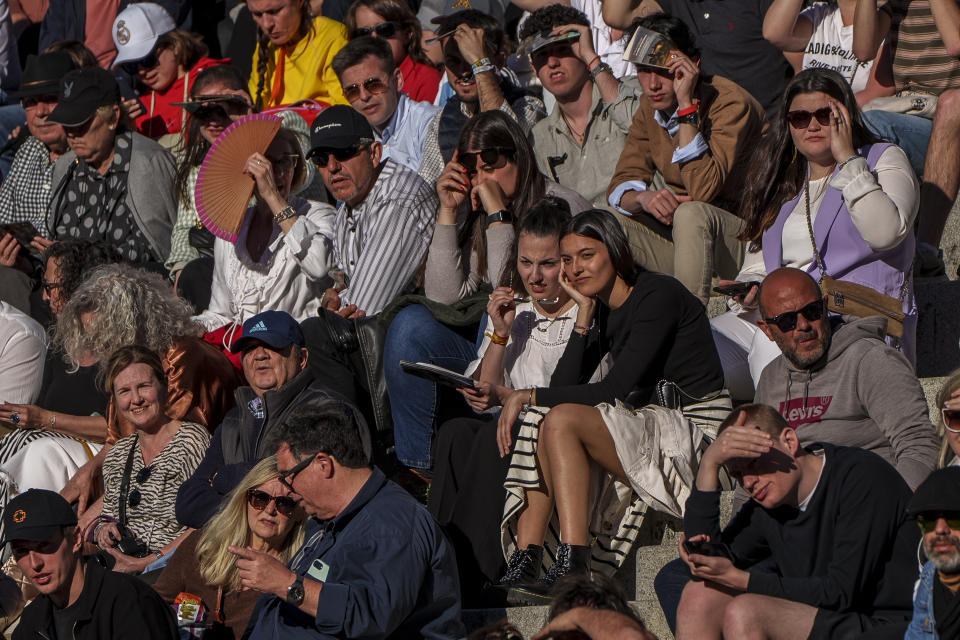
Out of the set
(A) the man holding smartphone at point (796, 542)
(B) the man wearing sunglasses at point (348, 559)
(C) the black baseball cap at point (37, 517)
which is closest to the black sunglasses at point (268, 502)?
(B) the man wearing sunglasses at point (348, 559)

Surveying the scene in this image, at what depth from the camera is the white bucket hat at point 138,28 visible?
430 inches

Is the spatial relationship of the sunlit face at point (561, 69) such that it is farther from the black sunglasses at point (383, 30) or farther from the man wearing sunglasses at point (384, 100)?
the black sunglasses at point (383, 30)

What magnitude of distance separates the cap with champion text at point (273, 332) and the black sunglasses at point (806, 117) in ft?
7.57

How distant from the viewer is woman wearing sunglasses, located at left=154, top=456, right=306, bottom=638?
232 inches

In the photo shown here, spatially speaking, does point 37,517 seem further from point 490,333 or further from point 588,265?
point 588,265

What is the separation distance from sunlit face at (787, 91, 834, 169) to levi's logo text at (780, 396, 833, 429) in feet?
4.38

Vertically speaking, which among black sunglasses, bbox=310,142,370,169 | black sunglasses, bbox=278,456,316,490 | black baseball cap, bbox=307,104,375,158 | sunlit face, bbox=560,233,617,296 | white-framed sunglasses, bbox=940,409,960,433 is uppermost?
black baseball cap, bbox=307,104,375,158

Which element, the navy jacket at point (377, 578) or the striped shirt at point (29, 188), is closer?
the navy jacket at point (377, 578)

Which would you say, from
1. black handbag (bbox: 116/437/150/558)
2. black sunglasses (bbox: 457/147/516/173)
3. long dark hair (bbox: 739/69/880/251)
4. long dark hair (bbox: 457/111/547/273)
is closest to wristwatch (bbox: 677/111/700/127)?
long dark hair (bbox: 739/69/880/251)

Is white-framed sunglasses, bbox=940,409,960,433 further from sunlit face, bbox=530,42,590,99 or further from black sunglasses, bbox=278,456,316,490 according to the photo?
sunlit face, bbox=530,42,590,99

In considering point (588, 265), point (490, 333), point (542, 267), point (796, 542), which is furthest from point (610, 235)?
point (796, 542)

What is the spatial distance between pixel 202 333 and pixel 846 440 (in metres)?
3.85

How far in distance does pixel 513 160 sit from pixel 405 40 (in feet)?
9.09

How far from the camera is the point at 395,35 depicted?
9633mm
